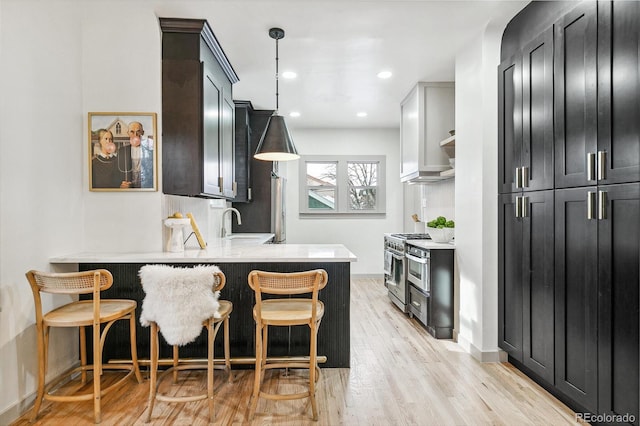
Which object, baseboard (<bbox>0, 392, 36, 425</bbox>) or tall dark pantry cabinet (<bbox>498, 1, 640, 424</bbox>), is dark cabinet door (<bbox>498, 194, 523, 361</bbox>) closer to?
tall dark pantry cabinet (<bbox>498, 1, 640, 424</bbox>)

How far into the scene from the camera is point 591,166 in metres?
2.06

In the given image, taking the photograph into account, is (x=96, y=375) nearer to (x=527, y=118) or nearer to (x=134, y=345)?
(x=134, y=345)

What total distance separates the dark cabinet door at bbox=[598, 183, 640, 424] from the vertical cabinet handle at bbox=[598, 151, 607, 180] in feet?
0.20

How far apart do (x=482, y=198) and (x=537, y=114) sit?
778 millimetres

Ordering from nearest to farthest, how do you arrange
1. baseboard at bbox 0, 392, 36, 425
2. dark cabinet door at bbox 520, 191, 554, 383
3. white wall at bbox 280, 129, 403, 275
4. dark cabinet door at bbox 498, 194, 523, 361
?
baseboard at bbox 0, 392, 36, 425, dark cabinet door at bbox 520, 191, 554, 383, dark cabinet door at bbox 498, 194, 523, 361, white wall at bbox 280, 129, 403, 275

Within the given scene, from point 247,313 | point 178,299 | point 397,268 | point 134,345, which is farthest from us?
point 397,268

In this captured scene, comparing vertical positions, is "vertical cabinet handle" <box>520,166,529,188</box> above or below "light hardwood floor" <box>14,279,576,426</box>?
above

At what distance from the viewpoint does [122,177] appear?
9.87ft

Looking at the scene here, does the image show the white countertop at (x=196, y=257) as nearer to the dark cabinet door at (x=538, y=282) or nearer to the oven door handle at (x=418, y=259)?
the oven door handle at (x=418, y=259)

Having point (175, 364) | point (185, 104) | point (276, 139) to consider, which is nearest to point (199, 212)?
point (185, 104)

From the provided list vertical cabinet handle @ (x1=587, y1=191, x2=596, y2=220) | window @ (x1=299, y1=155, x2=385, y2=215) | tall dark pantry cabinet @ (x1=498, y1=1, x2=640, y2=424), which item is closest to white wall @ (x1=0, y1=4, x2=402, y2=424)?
tall dark pantry cabinet @ (x1=498, y1=1, x2=640, y2=424)

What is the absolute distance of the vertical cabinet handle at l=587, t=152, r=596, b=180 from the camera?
6.74 ft

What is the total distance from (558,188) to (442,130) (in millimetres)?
2247

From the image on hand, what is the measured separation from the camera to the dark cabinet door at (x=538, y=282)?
245 centimetres
